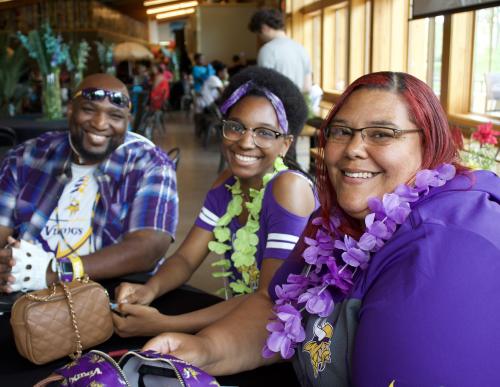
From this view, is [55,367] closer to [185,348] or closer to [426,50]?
[185,348]

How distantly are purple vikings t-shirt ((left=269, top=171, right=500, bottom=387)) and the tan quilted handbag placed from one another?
0.62 meters

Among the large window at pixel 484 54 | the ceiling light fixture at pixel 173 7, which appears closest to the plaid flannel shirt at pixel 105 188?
the large window at pixel 484 54

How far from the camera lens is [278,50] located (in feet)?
17.8

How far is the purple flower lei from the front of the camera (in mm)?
973

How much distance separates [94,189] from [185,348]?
990mm

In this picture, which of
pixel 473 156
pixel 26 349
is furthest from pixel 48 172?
pixel 473 156

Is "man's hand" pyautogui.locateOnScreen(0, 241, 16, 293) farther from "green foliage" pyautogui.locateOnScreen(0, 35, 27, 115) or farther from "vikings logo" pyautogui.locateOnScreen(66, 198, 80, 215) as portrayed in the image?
"green foliage" pyautogui.locateOnScreen(0, 35, 27, 115)

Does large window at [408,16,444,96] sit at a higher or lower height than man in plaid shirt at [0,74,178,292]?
higher

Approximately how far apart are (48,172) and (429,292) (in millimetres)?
1615

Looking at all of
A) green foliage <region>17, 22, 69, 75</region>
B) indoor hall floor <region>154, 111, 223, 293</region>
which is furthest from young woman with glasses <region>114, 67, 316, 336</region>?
green foliage <region>17, 22, 69, 75</region>

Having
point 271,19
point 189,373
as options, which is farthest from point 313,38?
point 189,373

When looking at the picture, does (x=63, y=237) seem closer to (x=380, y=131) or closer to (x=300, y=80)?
(x=380, y=131)

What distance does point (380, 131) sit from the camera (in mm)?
1031

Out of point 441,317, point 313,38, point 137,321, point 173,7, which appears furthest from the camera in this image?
point 173,7
